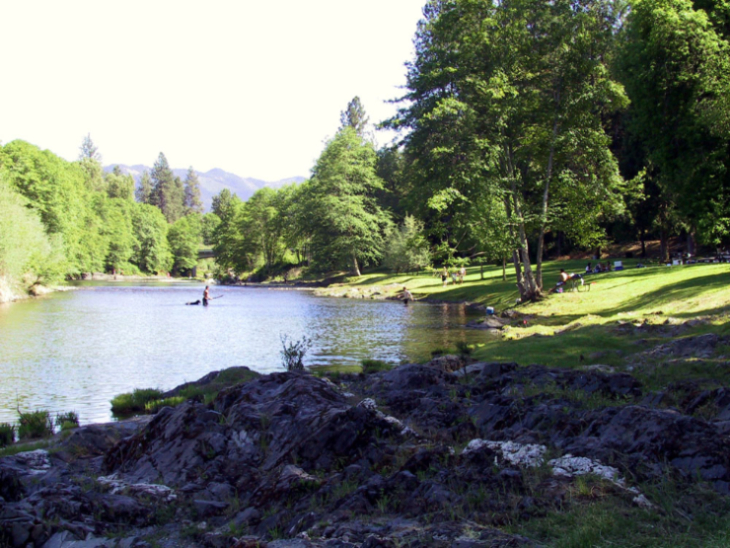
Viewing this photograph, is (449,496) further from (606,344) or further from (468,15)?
(468,15)

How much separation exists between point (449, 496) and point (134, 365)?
18.8 m

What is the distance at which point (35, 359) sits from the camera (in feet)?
76.8

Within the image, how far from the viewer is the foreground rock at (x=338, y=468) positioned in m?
6.52

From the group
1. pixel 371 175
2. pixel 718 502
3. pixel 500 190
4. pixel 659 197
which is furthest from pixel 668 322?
pixel 371 175

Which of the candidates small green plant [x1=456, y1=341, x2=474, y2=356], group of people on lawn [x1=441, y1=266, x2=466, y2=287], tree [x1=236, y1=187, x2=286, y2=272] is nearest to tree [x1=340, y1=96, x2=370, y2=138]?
tree [x1=236, y1=187, x2=286, y2=272]

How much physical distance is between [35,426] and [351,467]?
8.88m

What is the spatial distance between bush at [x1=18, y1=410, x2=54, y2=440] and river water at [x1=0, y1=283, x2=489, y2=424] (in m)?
1.08

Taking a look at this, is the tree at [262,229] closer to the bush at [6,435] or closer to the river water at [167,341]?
the river water at [167,341]

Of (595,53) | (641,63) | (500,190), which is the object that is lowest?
(500,190)

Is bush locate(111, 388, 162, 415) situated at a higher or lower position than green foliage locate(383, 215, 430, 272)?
lower

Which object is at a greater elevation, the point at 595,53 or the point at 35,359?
the point at 595,53

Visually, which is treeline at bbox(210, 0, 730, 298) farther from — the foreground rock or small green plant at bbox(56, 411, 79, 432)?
small green plant at bbox(56, 411, 79, 432)

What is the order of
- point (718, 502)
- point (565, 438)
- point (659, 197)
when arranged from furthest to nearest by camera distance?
point (659, 197), point (565, 438), point (718, 502)

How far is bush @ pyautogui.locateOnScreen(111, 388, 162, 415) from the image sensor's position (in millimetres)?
15289
